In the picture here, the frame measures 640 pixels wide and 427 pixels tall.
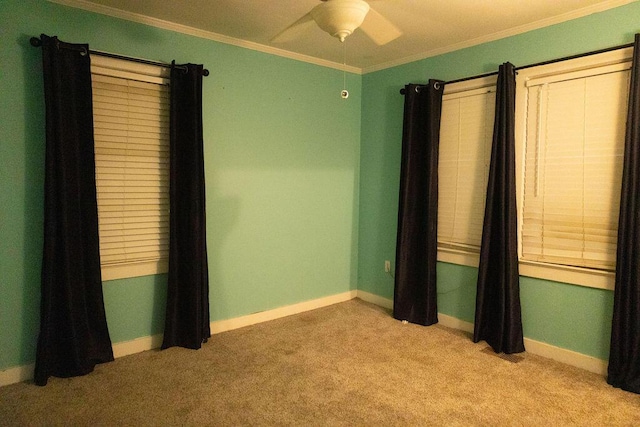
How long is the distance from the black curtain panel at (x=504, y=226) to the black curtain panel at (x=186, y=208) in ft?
6.94

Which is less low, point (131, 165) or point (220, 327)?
point (131, 165)

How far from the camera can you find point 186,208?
114 inches

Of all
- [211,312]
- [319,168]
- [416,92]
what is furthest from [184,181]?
[416,92]

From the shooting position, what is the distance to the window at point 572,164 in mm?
2580

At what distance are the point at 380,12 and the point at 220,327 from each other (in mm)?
2679

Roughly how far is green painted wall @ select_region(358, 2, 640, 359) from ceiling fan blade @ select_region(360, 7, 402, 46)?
55.4 inches

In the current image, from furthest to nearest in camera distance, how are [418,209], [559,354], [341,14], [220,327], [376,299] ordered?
[376,299] → [418,209] → [220,327] → [559,354] → [341,14]

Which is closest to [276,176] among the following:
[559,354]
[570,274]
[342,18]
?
[342,18]

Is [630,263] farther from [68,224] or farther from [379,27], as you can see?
[68,224]

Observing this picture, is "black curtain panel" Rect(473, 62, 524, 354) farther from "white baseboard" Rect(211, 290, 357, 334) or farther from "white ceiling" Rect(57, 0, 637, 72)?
"white baseboard" Rect(211, 290, 357, 334)

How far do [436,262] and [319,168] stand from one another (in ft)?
4.57

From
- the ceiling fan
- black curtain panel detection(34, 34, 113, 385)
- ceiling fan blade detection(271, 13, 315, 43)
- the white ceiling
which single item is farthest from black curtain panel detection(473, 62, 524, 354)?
black curtain panel detection(34, 34, 113, 385)

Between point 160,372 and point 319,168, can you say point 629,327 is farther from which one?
point 160,372

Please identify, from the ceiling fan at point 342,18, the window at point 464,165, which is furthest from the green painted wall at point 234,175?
the ceiling fan at point 342,18
